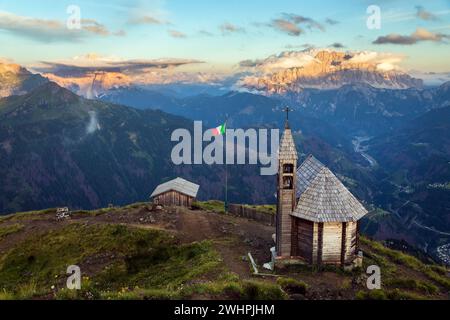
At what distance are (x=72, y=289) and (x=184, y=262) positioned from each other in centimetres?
1760

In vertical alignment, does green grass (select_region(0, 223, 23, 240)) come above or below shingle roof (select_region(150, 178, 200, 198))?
below

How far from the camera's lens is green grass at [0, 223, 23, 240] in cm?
4972

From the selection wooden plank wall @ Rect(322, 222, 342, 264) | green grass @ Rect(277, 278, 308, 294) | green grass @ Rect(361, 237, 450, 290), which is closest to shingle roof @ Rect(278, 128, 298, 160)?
wooden plank wall @ Rect(322, 222, 342, 264)

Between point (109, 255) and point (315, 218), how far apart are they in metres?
21.1

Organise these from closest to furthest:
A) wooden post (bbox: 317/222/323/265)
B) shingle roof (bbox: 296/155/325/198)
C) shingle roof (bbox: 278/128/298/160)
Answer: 1. wooden post (bbox: 317/222/323/265)
2. shingle roof (bbox: 278/128/298/160)
3. shingle roof (bbox: 296/155/325/198)

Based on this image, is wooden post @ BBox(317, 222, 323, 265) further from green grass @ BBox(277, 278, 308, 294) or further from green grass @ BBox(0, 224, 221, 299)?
green grass @ BBox(0, 224, 221, 299)

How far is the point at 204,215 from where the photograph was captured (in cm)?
5347

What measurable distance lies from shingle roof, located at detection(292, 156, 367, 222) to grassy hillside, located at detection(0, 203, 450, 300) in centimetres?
457

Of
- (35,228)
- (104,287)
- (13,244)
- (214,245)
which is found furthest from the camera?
(35,228)

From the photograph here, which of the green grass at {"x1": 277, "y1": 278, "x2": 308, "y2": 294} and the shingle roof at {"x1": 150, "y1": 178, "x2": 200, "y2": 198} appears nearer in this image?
the green grass at {"x1": 277, "y1": 278, "x2": 308, "y2": 294}
